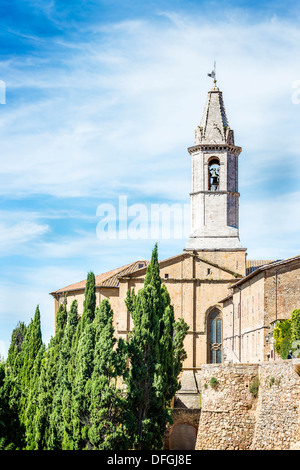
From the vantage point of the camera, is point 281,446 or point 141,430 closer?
point 281,446

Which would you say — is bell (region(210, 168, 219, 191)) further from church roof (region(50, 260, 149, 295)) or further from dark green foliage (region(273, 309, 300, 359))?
dark green foliage (region(273, 309, 300, 359))

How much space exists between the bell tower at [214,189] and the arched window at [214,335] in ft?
17.3

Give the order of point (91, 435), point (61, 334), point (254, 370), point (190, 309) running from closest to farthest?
point (91, 435)
point (254, 370)
point (61, 334)
point (190, 309)

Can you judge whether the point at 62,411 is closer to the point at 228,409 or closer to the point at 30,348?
the point at 228,409

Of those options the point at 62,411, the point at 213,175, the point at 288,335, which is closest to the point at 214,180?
the point at 213,175

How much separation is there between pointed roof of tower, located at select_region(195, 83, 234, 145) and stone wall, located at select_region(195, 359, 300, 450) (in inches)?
1079

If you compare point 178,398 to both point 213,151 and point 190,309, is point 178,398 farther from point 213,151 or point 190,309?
point 213,151

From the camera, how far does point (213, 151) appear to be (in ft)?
195

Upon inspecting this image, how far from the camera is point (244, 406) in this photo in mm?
33750

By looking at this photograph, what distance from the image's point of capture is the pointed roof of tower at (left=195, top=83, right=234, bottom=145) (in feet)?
196

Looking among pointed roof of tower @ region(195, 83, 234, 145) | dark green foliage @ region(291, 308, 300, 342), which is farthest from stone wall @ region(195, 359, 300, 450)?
pointed roof of tower @ region(195, 83, 234, 145)

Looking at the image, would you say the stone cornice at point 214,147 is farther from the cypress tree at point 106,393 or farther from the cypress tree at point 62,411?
the cypress tree at point 106,393
